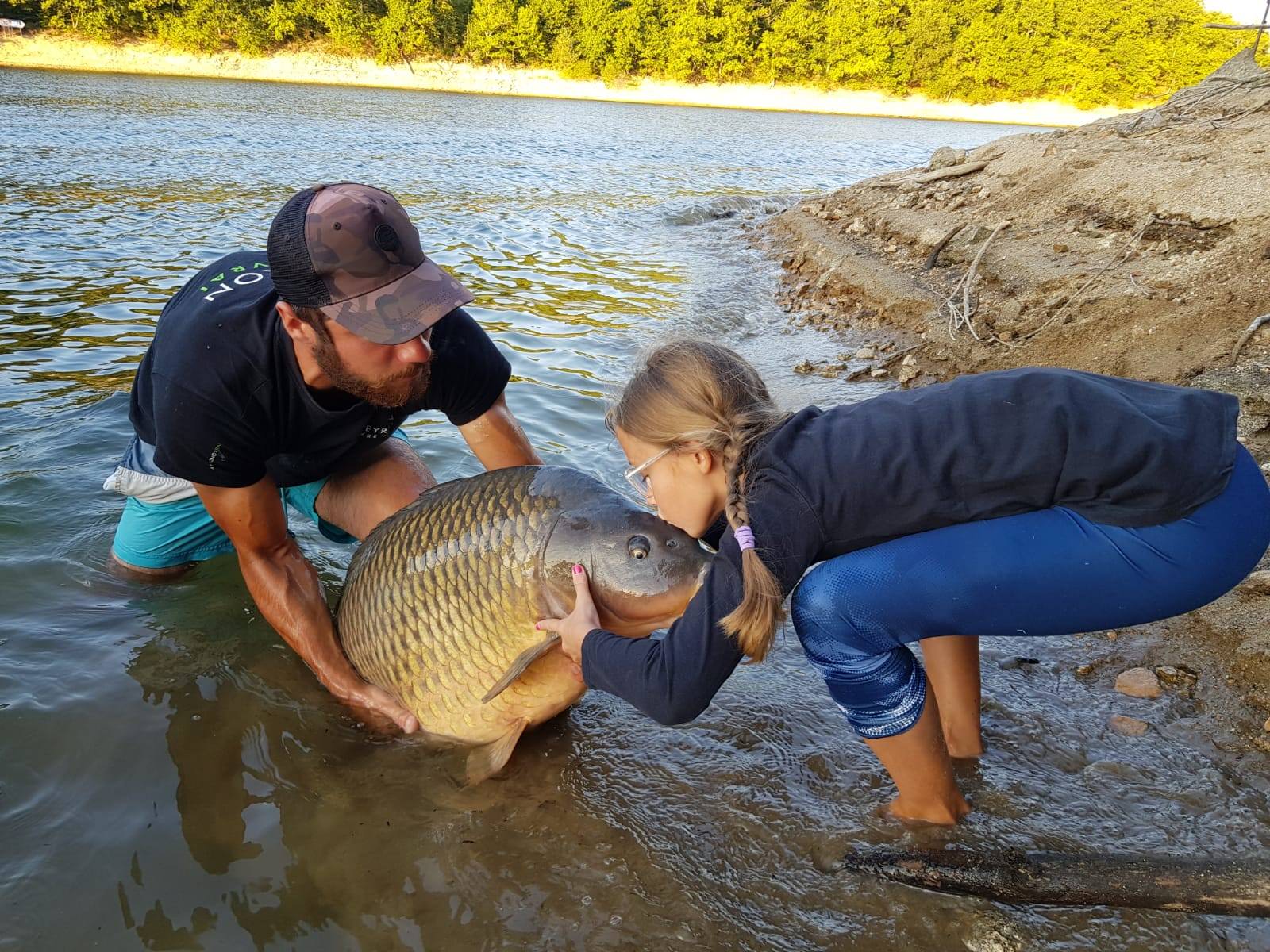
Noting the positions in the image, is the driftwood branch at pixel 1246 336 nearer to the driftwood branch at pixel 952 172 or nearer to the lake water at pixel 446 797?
the lake water at pixel 446 797

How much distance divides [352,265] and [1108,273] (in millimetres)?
5003

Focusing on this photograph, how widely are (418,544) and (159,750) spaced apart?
107 cm

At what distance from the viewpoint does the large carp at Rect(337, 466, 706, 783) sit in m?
2.54

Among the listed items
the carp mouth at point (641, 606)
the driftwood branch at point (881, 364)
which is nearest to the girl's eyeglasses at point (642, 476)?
the carp mouth at point (641, 606)

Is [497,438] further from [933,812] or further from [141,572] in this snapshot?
[933,812]

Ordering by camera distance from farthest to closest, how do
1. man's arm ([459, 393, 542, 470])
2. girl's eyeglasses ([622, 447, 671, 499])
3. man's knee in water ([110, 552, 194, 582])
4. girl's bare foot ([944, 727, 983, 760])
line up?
1. man's knee in water ([110, 552, 194, 582])
2. man's arm ([459, 393, 542, 470])
3. girl's bare foot ([944, 727, 983, 760])
4. girl's eyeglasses ([622, 447, 671, 499])

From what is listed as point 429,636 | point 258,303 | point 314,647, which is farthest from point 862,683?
point 258,303

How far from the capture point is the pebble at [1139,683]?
9.20 ft

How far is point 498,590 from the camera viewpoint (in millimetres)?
2652

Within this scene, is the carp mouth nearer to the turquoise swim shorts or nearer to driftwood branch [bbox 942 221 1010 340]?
the turquoise swim shorts

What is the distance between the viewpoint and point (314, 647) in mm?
2969

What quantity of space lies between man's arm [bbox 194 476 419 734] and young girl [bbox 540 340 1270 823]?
3.60ft

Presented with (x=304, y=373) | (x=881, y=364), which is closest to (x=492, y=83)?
(x=881, y=364)

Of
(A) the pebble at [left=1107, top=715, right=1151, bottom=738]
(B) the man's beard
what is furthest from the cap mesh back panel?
(A) the pebble at [left=1107, top=715, right=1151, bottom=738]
